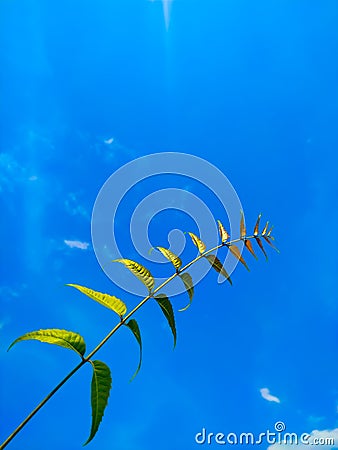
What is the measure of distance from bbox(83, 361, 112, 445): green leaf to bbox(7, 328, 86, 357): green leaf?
0.05 m

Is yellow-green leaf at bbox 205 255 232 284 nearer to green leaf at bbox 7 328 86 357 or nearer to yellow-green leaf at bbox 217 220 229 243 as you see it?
yellow-green leaf at bbox 217 220 229 243

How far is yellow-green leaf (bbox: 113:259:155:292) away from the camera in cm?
103

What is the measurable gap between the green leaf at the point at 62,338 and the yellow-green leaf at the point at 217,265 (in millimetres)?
438

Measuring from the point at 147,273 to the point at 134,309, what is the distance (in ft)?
0.44

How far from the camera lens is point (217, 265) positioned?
1.14m

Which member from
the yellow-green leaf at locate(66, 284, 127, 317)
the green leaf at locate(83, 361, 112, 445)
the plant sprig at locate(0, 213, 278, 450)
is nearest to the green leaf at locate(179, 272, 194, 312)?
the plant sprig at locate(0, 213, 278, 450)

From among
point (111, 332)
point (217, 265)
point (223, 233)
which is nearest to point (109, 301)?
point (111, 332)

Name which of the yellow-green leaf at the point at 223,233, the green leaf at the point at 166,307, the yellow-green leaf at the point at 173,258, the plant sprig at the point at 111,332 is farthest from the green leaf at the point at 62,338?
the yellow-green leaf at the point at 223,233

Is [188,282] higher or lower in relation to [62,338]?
higher

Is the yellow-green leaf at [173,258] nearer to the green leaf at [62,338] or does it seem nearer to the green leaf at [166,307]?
the green leaf at [166,307]

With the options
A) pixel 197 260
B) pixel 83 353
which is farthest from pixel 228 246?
pixel 83 353

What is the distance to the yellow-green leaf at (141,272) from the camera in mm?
1032

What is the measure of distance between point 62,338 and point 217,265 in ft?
1.57

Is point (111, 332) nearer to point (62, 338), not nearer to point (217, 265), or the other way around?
point (62, 338)
